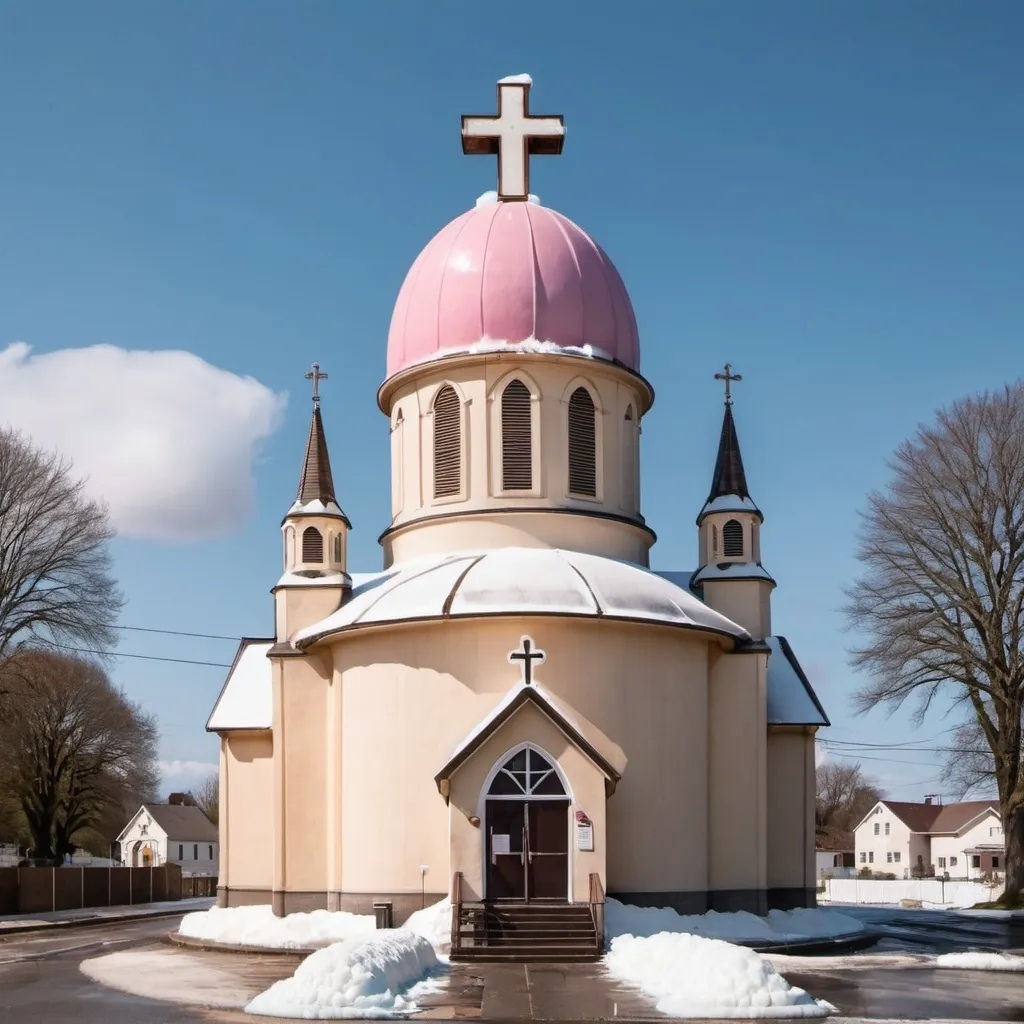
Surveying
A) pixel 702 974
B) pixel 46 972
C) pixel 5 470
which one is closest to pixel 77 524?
pixel 5 470

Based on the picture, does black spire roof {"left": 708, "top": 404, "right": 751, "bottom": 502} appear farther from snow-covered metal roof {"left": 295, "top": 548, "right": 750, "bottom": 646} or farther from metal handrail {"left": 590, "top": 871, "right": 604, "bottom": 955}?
metal handrail {"left": 590, "top": 871, "right": 604, "bottom": 955}

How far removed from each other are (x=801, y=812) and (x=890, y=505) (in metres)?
10.9

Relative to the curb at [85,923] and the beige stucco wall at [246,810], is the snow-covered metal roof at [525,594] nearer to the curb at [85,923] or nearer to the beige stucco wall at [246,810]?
the beige stucco wall at [246,810]

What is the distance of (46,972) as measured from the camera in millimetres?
21734

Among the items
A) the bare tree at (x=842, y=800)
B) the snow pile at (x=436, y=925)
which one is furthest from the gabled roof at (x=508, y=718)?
the bare tree at (x=842, y=800)

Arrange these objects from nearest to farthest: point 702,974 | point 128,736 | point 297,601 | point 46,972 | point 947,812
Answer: point 702,974 → point 46,972 → point 297,601 → point 128,736 → point 947,812

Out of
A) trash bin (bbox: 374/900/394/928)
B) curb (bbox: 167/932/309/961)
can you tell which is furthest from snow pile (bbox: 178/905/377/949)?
trash bin (bbox: 374/900/394/928)

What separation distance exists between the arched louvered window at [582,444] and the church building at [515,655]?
0.05 meters

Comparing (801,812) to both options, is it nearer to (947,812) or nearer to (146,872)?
(146,872)

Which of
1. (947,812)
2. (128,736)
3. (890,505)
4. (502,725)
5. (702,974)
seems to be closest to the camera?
(702,974)

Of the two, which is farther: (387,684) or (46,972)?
(387,684)

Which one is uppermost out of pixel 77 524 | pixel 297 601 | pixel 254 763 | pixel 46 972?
pixel 77 524

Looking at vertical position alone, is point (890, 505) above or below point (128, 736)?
above

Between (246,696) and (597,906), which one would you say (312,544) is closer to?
(246,696)
